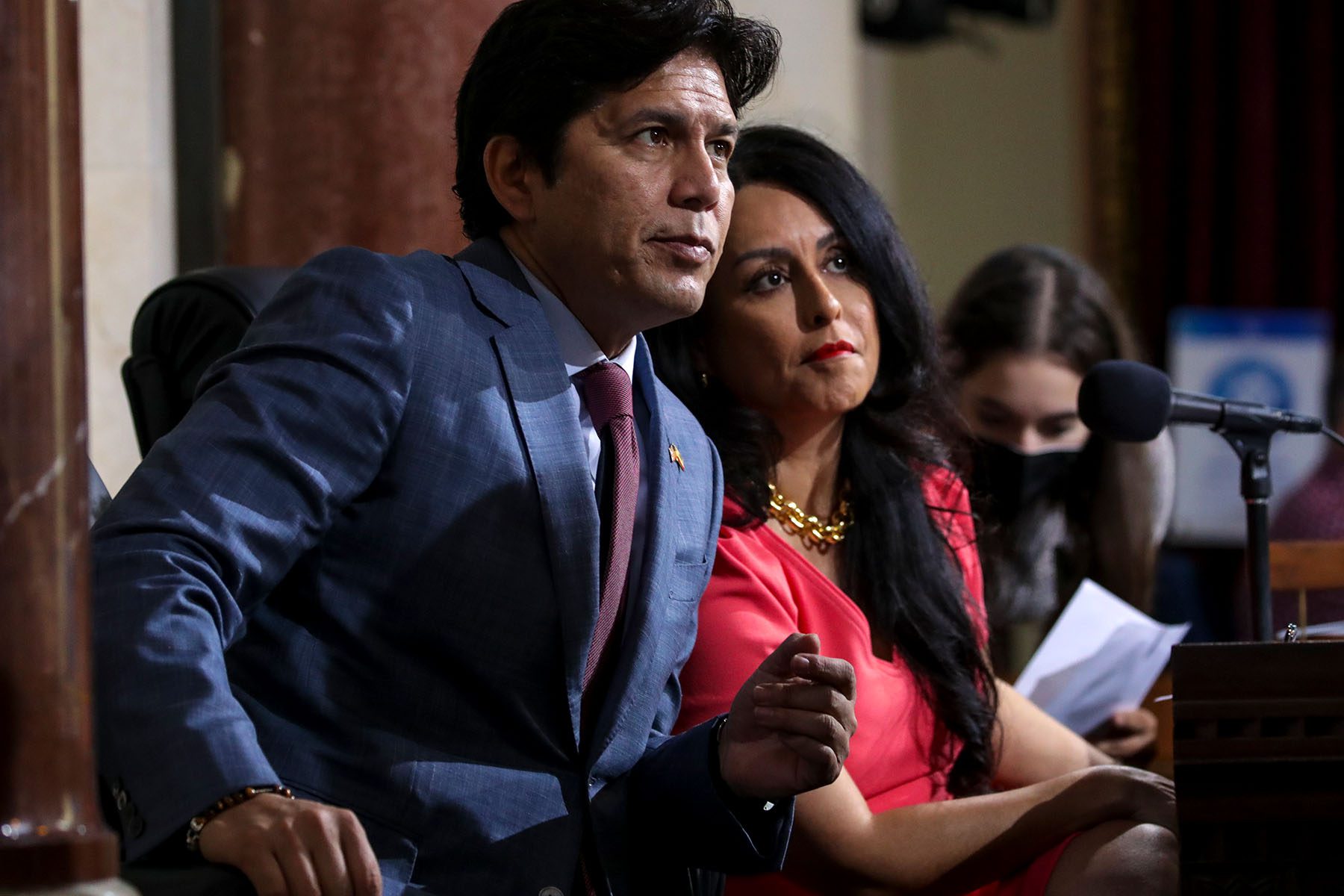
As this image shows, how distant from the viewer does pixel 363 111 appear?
2537 millimetres

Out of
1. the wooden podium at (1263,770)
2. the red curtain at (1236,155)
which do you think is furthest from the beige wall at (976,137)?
the wooden podium at (1263,770)

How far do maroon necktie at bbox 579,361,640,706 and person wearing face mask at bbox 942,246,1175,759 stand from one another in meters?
1.33

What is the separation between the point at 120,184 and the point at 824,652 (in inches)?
60.5

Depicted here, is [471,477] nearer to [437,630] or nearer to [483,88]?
[437,630]

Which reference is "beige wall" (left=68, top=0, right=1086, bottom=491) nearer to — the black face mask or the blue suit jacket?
the black face mask

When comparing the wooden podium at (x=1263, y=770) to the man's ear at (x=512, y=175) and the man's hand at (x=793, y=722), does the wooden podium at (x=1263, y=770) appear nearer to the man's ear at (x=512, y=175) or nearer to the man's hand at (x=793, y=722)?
the man's hand at (x=793, y=722)

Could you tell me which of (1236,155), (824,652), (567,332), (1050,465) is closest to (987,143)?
(1236,155)

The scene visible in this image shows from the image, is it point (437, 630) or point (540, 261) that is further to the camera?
point (540, 261)

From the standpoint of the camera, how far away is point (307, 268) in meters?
1.47

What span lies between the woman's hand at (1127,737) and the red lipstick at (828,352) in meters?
0.82

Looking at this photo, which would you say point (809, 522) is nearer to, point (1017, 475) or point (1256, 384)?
point (1017, 475)

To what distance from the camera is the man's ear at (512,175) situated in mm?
1625

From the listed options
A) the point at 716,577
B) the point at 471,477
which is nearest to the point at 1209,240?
the point at 716,577

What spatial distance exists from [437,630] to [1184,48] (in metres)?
4.84
